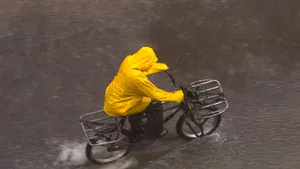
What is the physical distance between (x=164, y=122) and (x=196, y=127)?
0.57 metres

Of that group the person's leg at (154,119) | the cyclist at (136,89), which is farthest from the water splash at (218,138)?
the cyclist at (136,89)

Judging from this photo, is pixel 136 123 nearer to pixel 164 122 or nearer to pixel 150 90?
pixel 164 122

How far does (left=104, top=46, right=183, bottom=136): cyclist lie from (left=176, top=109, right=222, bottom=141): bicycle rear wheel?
2.02 feet

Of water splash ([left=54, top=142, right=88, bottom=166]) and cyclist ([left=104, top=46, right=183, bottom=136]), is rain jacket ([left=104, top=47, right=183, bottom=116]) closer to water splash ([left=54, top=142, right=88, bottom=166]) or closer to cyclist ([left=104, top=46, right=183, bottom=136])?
cyclist ([left=104, top=46, right=183, bottom=136])

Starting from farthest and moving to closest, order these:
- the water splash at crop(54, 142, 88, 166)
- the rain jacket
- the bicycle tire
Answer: the water splash at crop(54, 142, 88, 166)
the bicycle tire
the rain jacket

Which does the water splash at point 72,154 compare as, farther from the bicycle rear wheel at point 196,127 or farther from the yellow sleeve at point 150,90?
the yellow sleeve at point 150,90

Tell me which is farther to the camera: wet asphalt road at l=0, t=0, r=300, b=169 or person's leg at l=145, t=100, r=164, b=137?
wet asphalt road at l=0, t=0, r=300, b=169

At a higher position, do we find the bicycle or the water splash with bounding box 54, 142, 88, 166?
the bicycle

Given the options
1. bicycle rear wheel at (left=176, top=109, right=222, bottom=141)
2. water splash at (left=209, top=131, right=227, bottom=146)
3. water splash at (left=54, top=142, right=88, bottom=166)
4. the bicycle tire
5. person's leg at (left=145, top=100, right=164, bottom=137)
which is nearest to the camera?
person's leg at (left=145, top=100, right=164, bottom=137)

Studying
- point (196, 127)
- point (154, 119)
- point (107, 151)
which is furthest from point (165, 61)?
point (107, 151)

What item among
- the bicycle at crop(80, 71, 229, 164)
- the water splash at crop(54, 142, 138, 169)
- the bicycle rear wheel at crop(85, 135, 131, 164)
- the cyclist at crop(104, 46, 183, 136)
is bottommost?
the water splash at crop(54, 142, 138, 169)

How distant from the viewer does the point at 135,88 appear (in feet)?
14.5

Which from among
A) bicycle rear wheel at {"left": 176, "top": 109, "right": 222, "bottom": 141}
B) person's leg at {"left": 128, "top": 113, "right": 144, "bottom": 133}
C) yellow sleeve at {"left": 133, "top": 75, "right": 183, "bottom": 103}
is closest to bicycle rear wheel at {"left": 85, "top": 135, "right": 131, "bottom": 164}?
person's leg at {"left": 128, "top": 113, "right": 144, "bottom": 133}

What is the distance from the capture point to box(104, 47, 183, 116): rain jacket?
4.29 metres
